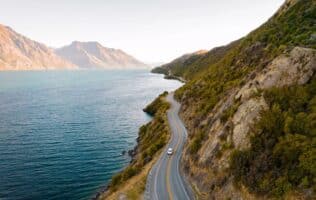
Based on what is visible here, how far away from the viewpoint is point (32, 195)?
47219 millimetres

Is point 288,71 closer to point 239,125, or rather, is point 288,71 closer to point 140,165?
point 239,125

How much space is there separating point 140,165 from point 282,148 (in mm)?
31500

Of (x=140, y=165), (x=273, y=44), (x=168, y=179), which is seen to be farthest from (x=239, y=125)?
(x=273, y=44)

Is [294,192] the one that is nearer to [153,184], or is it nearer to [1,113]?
[153,184]

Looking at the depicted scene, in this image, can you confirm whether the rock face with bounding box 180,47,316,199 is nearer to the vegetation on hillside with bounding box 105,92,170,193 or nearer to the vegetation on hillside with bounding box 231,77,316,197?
the vegetation on hillside with bounding box 231,77,316,197

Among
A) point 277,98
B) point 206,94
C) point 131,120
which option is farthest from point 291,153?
point 131,120

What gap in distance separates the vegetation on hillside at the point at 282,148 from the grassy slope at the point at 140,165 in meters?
16.6

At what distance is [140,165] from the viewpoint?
172 ft

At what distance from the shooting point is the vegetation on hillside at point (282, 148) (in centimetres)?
2456

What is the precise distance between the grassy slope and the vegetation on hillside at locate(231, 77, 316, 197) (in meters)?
16.6

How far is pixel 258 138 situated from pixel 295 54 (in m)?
16.0

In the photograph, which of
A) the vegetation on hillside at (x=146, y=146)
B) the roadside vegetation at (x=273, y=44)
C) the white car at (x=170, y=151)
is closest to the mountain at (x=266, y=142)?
the vegetation on hillside at (x=146, y=146)

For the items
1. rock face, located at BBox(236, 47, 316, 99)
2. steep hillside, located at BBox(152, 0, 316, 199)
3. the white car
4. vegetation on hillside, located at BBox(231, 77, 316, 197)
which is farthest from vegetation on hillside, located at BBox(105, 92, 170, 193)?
rock face, located at BBox(236, 47, 316, 99)

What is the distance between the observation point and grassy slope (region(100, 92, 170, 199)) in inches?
1582
